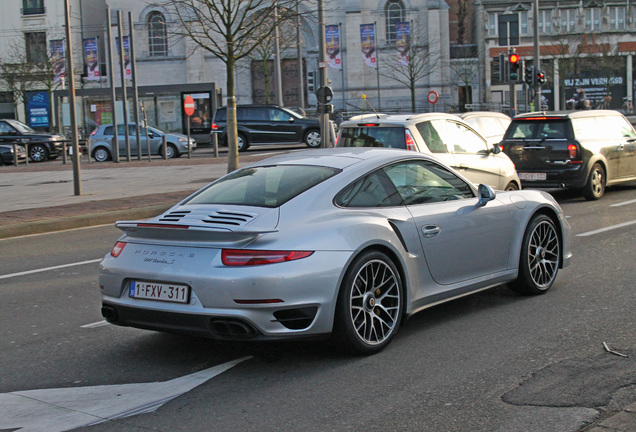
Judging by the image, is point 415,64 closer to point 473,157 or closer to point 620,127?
point 620,127

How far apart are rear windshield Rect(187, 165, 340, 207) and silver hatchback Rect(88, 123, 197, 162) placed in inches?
1093

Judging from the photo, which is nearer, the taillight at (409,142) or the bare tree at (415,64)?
the taillight at (409,142)

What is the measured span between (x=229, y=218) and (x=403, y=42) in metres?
55.8

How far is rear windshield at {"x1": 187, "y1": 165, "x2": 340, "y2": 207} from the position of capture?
5609 millimetres

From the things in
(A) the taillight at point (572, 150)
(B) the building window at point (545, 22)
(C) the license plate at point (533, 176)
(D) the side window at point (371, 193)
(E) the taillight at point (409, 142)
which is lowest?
(C) the license plate at point (533, 176)

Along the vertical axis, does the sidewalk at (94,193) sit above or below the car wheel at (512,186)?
below

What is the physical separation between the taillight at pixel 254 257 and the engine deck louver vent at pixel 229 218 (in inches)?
10.1

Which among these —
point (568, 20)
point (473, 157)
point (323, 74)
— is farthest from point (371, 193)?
point (568, 20)

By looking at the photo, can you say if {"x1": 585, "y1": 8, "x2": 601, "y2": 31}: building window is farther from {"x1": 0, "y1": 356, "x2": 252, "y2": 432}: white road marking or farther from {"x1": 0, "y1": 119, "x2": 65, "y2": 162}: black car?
{"x1": 0, "y1": 356, "x2": 252, "y2": 432}: white road marking

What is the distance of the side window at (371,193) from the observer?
18.5ft

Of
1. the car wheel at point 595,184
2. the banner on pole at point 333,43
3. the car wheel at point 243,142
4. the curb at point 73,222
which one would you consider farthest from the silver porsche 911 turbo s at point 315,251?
the banner on pole at point 333,43

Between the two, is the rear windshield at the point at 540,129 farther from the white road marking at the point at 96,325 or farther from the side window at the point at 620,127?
the white road marking at the point at 96,325

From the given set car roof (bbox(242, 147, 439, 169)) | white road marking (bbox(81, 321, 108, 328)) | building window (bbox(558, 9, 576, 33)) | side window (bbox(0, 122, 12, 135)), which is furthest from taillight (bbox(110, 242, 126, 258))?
building window (bbox(558, 9, 576, 33))

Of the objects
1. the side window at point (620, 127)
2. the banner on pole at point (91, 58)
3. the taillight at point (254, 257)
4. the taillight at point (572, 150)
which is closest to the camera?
the taillight at point (254, 257)
